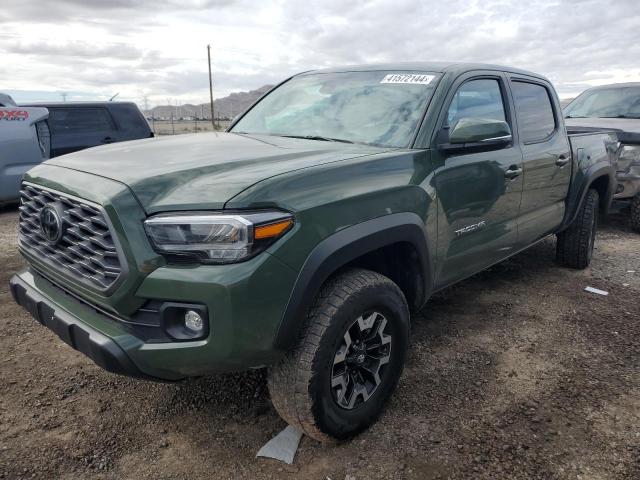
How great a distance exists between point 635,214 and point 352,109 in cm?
520

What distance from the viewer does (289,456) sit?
2.44m

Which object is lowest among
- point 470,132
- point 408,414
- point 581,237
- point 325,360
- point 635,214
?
point 408,414

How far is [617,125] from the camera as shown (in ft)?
22.7

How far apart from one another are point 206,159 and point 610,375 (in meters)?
2.69

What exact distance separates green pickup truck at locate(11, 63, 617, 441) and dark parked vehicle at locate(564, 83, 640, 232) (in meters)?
3.55

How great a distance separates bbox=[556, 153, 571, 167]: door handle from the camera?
13.7 feet

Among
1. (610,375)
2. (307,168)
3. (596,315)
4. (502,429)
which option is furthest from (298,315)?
(596,315)

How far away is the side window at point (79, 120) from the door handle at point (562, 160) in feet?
23.2

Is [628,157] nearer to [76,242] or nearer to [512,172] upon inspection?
[512,172]

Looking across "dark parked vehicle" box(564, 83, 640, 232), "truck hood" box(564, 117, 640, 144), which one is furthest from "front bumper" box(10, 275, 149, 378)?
"truck hood" box(564, 117, 640, 144)

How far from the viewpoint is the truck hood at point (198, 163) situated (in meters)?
2.05

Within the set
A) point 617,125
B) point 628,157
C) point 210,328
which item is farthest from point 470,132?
point 617,125

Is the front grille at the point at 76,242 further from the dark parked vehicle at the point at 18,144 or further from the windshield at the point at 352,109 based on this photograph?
the dark parked vehicle at the point at 18,144

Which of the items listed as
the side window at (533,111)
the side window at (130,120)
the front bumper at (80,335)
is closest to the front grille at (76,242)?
the front bumper at (80,335)
